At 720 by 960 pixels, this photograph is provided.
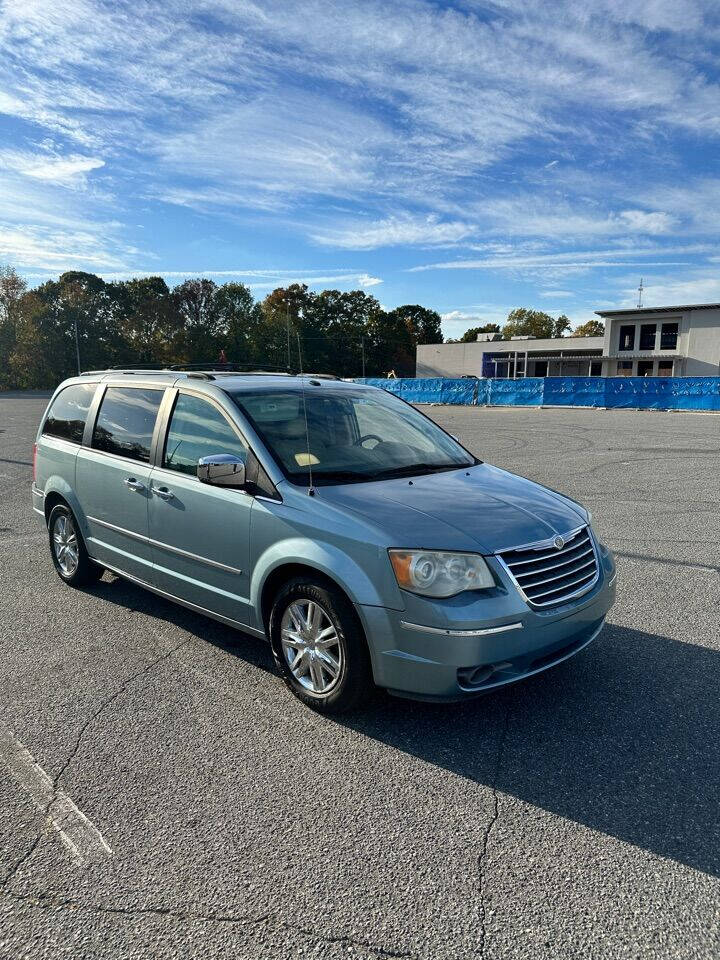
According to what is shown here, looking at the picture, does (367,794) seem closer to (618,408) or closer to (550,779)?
(550,779)

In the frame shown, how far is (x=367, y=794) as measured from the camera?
2842 mm

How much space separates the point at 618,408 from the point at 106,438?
1258 inches

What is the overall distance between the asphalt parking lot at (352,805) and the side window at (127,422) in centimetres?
126

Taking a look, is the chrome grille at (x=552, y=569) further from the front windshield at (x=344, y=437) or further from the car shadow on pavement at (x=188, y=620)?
the car shadow on pavement at (x=188, y=620)

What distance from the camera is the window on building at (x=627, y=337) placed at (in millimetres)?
65125

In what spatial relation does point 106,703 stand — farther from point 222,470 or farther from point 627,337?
point 627,337

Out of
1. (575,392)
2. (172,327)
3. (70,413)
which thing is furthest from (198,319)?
(70,413)

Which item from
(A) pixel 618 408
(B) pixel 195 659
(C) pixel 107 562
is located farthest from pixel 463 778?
(A) pixel 618 408

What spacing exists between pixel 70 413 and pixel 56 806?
3.68 meters

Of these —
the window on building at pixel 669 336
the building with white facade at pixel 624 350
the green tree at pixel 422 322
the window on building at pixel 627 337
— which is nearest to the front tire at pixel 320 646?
the building with white facade at pixel 624 350

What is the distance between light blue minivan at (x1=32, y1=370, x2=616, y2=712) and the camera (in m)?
3.08

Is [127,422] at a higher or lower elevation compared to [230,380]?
lower

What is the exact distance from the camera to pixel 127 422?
192 inches

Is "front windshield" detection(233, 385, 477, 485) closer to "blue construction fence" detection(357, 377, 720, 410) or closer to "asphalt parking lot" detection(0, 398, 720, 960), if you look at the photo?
"asphalt parking lot" detection(0, 398, 720, 960)
